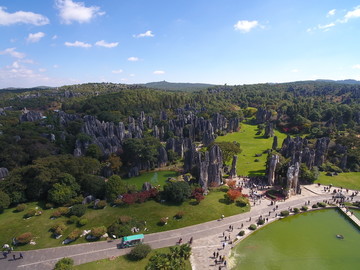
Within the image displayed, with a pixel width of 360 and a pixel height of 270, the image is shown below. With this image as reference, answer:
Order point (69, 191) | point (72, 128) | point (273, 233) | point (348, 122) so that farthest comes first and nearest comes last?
point (348, 122)
point (72, 128)
point (69, 191)
point (273, 233)

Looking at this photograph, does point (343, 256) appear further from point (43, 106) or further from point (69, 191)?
point (43, 106)

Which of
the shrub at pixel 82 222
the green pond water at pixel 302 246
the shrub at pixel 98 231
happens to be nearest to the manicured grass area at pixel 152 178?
the shrub at pixel 82 222

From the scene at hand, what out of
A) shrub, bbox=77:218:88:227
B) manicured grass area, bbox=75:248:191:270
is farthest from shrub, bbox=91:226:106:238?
manicured grass area, bbox=75:248:191:270

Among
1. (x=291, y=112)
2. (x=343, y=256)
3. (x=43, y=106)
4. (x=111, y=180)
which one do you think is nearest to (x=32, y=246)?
(x=111, y=180)

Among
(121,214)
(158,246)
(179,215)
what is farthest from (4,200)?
(179,215)

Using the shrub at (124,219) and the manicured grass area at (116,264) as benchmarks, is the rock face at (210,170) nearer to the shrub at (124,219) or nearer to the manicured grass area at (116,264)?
the shrub at (124,219)

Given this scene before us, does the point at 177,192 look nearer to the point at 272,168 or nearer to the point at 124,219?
the point at 124,219

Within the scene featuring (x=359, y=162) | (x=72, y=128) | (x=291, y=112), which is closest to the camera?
(x=359, y=162)
